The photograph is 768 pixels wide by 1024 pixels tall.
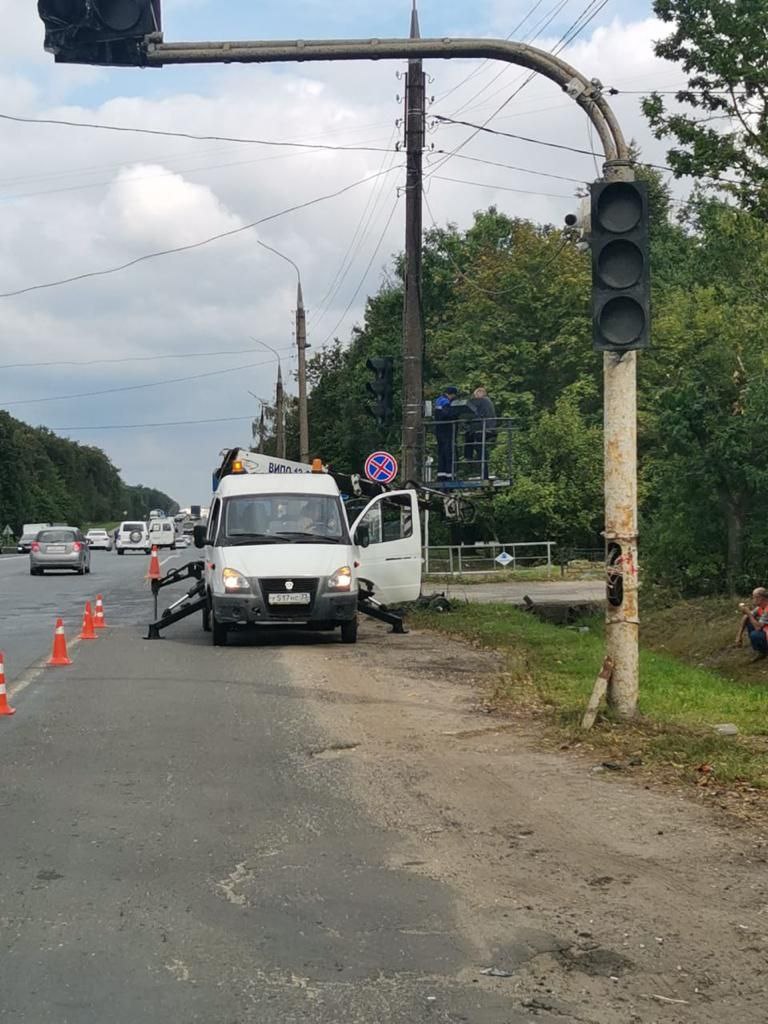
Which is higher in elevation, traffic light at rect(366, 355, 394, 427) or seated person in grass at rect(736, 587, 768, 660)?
traffic light at rect(366, 355, 394, 427)

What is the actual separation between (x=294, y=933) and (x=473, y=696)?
23.0ft

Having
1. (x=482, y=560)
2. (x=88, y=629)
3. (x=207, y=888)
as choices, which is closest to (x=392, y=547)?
(x=88, y=629)

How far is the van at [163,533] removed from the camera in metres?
70.9

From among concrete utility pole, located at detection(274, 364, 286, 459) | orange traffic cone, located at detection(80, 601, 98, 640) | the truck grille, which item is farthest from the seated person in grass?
concrete utility pole, located at detection(274, 364, 286, 459)

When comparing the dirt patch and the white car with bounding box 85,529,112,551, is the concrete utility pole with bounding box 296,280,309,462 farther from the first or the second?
the white car with bounding box 85,529,112,551

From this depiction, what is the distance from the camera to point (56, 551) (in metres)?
39.8

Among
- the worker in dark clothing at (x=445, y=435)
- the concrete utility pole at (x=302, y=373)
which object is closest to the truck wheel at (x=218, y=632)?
the worker in dark clothing at (x=445, y=435)

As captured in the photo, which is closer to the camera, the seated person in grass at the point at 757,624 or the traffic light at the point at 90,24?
the traffic light at the point at 90,24

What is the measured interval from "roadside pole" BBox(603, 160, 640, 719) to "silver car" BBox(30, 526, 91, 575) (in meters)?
32.2

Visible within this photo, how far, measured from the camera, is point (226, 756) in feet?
28.6

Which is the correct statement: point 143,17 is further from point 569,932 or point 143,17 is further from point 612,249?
point 569,932

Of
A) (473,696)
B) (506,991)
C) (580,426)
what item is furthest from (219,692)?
(580,426)

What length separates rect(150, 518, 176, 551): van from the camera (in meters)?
70.9

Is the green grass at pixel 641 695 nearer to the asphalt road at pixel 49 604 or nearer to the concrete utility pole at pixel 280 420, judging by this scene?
the asphalt road at pixel 49 604
